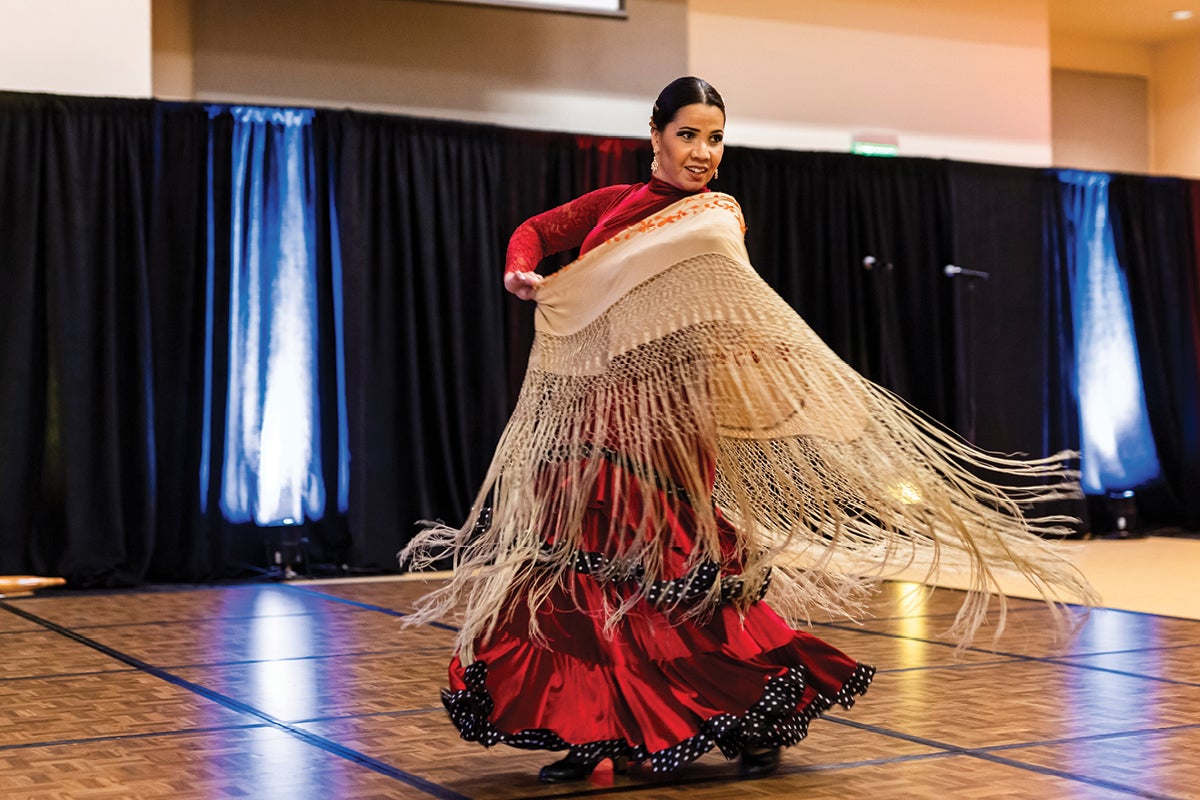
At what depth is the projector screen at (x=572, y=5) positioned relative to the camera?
6.70m

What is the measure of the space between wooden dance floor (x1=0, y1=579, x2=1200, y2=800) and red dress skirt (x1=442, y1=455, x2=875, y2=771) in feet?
0.32

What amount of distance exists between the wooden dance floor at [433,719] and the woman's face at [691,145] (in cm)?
106

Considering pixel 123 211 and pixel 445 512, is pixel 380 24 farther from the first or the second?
pixel 445 512

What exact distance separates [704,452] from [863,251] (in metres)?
5.55

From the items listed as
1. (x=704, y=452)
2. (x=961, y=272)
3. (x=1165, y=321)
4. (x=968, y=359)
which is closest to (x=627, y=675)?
(x=704, y=452)

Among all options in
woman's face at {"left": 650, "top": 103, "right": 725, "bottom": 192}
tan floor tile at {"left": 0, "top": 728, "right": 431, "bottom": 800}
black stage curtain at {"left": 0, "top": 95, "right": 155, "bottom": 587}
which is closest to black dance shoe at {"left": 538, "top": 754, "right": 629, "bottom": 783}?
tan floor tile at {"left": 0, "top": 728, "right": 431, "bottom": 800}

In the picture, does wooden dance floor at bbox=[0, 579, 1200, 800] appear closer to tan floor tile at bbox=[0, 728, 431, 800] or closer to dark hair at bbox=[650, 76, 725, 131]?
tan floor tile at bbox=[0, 728, 431, 800]

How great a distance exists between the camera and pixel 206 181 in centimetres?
639

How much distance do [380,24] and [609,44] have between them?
119cm

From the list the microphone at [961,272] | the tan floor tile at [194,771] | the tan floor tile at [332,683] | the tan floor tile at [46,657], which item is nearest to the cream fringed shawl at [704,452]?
the tan floor tile at [194,771]

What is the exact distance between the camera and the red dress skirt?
8.04 feet

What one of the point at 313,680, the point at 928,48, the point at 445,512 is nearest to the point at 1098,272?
the point at 928,48

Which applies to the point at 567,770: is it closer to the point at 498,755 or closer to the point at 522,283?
the point at 498,755

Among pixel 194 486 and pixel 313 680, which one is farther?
pixel 194 486
